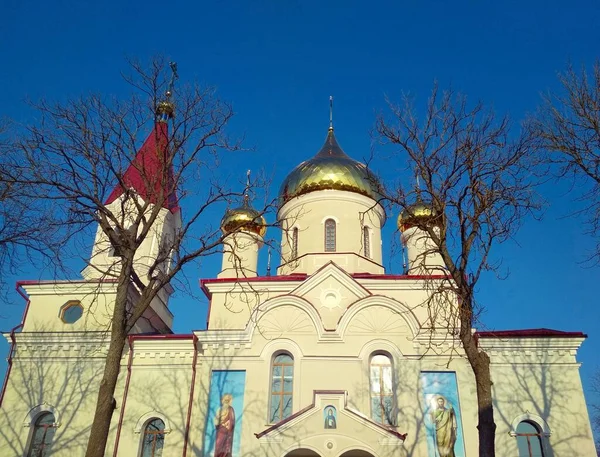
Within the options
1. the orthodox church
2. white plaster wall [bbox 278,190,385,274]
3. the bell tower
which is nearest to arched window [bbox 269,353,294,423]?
the orthodox church

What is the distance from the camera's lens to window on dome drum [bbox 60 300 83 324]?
15.8 meters

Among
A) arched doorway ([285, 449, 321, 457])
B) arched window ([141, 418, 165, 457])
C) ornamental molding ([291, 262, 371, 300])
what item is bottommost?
arched doorway ([285, 449, 321, 457])

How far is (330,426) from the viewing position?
12.3 m

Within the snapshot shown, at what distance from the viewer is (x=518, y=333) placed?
13906 mm

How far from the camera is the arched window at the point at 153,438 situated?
13867 mm

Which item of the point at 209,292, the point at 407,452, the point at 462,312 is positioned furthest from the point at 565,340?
the point at 209,292

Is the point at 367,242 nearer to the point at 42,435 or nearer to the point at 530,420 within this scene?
the point at 530,420

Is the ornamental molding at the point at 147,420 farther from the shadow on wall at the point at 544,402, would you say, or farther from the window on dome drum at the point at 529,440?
the window on dome drum at the point at 529,440

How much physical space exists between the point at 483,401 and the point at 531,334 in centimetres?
640

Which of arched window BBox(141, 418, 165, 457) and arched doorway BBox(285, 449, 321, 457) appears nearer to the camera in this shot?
arched doorway BBox(285, 449, 321, 457)

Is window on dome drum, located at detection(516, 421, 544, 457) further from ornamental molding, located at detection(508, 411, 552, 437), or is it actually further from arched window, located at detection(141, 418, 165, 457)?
arched window, located at detection(141, 418, 165, 457)

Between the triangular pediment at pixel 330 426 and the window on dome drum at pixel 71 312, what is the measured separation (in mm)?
6782

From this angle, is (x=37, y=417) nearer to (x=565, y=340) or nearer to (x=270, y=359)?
(x=270, y=359)

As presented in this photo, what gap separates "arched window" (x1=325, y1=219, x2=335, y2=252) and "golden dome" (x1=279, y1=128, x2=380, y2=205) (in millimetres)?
1264
